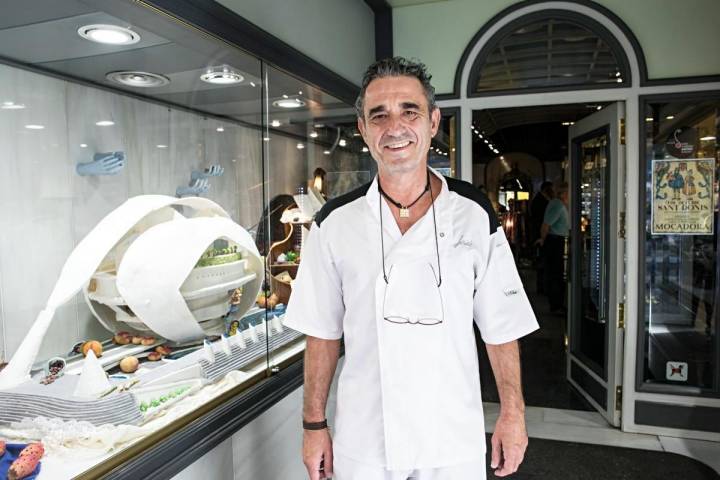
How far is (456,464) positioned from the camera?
4.65 feet

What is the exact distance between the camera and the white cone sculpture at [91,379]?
4.62 ft

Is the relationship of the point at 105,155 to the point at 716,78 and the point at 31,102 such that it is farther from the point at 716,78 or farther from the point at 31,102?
the point at 716,78

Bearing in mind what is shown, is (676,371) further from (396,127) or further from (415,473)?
(396,127)

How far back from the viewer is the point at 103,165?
1478 mm

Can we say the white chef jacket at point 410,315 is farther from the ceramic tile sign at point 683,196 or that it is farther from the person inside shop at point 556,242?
the person inside shop at point 556,242

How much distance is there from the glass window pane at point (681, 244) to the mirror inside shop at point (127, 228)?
2.32 metres

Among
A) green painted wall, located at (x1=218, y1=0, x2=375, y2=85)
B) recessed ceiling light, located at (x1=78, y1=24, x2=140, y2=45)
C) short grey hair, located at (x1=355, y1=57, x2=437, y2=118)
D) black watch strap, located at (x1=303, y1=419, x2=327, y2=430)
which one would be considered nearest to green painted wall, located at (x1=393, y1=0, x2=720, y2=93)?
green painted wall, located at (x1=218, y1=0, x2=375, y2=85)

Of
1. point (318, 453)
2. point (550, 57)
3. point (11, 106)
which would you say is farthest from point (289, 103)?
point (550, 57)

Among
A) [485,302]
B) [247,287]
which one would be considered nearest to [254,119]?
[247,287]

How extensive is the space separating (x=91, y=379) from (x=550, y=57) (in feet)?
10.6

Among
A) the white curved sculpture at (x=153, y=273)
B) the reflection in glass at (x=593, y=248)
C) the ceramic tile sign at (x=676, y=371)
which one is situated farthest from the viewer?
the reflection in glass at (x=593, y=248)

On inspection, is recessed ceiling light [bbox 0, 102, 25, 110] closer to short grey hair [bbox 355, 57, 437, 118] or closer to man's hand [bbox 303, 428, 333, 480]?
short grey hair [bbox 355, 57, 437, 118]

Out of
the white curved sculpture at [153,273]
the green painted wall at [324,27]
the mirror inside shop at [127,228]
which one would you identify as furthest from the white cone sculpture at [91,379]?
the green painted wall at [324,27]

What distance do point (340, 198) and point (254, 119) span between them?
837 millimetres
